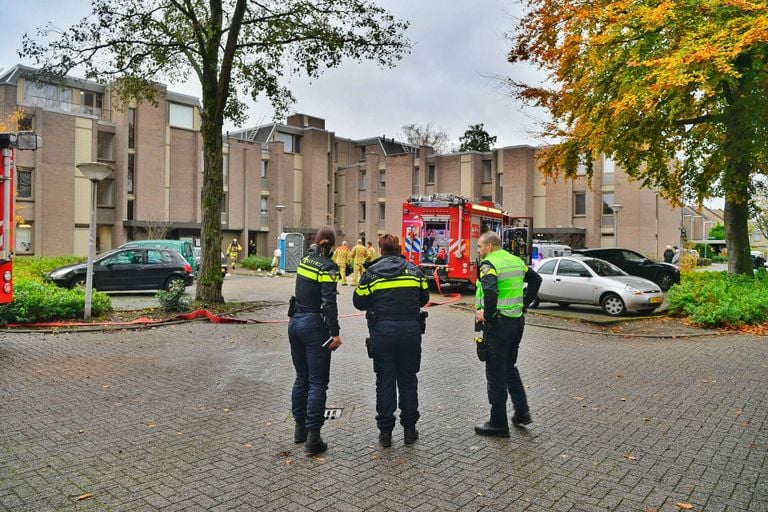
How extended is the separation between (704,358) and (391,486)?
694cm

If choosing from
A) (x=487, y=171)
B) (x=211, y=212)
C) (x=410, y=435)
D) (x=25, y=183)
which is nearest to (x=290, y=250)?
(x=211, y=212)

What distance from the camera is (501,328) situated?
18.0 ft

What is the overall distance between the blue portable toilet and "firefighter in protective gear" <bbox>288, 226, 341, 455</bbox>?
80.1 ft

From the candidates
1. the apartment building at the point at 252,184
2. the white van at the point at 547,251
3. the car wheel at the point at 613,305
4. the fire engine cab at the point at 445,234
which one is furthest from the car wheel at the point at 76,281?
the white van at the point at 547,251

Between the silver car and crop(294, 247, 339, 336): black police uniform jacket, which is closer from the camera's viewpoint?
crop(294, 247, 339, 336): black police uniform jacket

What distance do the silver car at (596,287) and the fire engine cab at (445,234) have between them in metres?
3.05

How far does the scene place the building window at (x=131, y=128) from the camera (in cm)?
3850

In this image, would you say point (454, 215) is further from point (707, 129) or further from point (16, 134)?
point (16, 134)

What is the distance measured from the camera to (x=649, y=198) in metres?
40.0

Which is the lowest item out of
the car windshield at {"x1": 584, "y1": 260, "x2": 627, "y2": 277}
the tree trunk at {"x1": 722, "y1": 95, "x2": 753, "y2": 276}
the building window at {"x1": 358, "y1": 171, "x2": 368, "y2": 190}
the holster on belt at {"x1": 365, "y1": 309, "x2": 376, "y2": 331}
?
the holster on belt at {"x1": 365, "y1": 309, "x2": 376, "y2": 331}

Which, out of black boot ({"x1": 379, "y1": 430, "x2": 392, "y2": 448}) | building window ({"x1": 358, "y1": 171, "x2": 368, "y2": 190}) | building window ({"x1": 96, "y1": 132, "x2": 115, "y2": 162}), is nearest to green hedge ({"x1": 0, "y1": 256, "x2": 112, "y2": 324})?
black boot ({"x1": 379, "y1": 430, "x2": 392, "y2": 448})

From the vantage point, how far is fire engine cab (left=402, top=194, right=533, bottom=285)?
60.6 ft

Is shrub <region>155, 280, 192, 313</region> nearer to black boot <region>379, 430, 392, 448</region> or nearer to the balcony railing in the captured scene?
black boot <region>379, 430, 392, 448</region>

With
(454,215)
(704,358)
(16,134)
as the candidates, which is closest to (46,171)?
(454,215)
